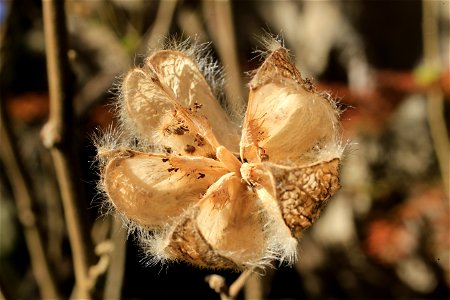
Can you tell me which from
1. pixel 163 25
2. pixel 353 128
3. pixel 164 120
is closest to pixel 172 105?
pixel 164 120

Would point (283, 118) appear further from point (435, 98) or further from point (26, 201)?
point (435, 98)

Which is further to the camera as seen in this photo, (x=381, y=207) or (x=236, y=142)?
(x=381, y=207)

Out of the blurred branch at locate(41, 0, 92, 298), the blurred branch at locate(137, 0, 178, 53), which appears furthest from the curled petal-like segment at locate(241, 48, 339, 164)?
the blurred branch at locate(137, 0, 178, 53)

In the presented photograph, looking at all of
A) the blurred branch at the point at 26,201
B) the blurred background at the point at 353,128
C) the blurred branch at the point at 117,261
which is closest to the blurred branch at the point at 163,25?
the blurred branch at the point at 26,201

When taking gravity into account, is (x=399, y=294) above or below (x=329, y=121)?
below

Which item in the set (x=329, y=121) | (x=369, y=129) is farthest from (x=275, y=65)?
(x=369, y=129)

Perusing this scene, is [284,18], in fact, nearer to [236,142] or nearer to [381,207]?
[381,207]

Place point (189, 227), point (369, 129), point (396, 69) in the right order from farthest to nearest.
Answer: point (396, 69) → point (369, 129) → point (189, 227)

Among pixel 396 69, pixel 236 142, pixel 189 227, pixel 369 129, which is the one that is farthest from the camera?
pixel 396 69
